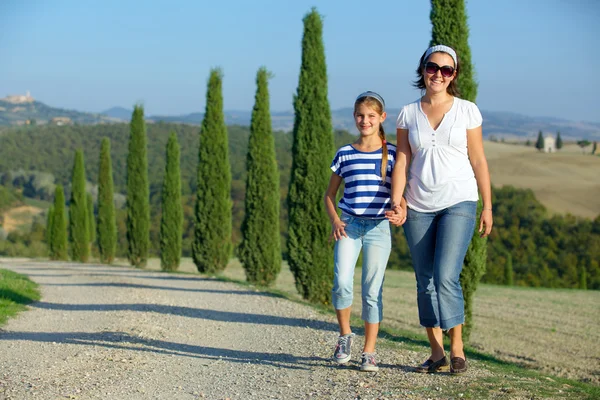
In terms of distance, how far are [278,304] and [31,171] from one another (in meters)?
70.9

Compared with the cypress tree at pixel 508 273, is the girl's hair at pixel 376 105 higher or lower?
higher

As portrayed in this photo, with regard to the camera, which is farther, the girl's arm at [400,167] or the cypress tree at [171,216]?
the cypress tree at [171,216]

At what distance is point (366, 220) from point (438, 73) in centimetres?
122

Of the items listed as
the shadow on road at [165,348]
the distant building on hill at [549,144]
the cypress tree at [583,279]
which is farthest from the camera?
the distant building on hill at [549,144]

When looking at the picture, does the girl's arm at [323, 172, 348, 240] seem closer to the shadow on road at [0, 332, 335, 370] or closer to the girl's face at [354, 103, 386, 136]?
the girl's face at [354, 103, 386, 136]

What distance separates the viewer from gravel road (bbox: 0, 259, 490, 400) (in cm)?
504

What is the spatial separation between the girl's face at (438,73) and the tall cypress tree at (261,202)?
42.6 feet

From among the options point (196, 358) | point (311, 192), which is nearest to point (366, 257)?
point (196, 358)

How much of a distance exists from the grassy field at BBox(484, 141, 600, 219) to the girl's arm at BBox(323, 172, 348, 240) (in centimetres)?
4806

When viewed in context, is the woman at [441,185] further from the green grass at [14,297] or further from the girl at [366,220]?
the green grass at [14,297]

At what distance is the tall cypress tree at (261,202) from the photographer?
59.4ft

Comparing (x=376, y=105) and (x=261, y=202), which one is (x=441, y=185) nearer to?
(x=376, y=105)

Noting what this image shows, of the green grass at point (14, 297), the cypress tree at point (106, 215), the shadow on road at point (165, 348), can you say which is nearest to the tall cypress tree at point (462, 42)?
the shadow on road at point (165, 348)

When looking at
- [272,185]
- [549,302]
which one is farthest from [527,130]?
[272,185]
